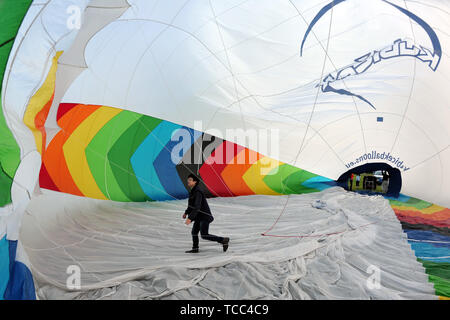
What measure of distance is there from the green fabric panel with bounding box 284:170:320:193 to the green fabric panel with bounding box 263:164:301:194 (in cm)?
3

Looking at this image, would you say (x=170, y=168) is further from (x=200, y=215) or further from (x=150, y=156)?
(x=200, y=215)

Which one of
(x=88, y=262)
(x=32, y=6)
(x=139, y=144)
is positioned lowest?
(x=88, y=262)

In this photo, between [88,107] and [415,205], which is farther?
[415,205]

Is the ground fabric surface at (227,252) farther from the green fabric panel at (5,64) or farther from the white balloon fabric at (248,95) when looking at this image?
the green fabric panel at (5,64)

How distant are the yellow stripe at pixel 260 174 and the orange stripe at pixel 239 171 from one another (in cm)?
4

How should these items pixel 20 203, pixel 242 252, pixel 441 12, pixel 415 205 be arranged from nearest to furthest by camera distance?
1. pixel 20 203
2. pixel 242 252
3. pixel 441 12
4. pixel 415 205

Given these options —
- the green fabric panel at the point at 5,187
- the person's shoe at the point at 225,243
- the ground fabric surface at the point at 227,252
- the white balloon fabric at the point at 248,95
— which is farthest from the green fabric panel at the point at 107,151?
the green fabric panel at the point at 5,187

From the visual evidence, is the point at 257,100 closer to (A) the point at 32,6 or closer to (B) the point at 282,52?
(B) the point at 282,52

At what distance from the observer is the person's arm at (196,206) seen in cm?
277

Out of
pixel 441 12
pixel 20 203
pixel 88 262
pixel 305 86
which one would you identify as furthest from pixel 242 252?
pixel 441 12

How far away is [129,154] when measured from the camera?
3.88 meters

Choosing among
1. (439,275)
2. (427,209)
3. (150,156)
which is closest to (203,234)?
(150,156)

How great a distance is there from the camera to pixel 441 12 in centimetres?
356

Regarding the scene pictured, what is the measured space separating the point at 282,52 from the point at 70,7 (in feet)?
6.31
